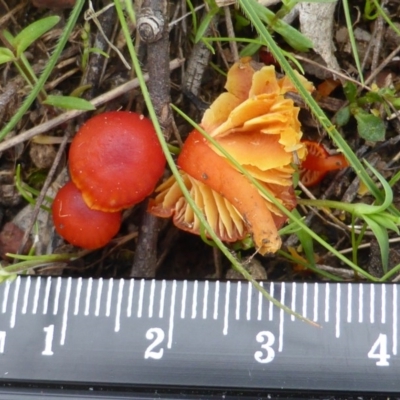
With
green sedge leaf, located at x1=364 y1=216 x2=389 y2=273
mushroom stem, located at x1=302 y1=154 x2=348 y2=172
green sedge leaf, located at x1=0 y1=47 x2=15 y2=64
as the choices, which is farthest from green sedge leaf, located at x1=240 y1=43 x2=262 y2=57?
green sedge leaf, located at x1=0 y1=47 x2=15 y2=64

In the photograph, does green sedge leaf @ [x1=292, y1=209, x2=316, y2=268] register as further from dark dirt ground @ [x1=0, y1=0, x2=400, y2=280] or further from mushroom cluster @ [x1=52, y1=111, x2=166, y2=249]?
mushroom cluster @ [x1=52, y1=111, x2=166, y2=249]

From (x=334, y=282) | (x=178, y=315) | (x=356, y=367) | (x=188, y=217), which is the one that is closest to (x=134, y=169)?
(x=188, y=217)

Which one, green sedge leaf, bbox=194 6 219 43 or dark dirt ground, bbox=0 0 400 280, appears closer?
green sedge leaf, bbox=194 6 219 43

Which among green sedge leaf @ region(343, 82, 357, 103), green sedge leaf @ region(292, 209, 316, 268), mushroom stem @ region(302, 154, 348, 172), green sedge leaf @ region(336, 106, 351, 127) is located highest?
green sedge leaf @ region(343, 82, 357, 103)

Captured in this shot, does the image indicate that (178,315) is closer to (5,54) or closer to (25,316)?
(25,316)

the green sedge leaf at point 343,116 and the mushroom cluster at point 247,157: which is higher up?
the green sedge leaf at point 343,116

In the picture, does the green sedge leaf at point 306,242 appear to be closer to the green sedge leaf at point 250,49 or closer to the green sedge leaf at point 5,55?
the green sedge leaf at point 250,49

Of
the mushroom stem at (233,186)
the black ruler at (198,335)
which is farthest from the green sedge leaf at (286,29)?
the black ruler at (198,335)
